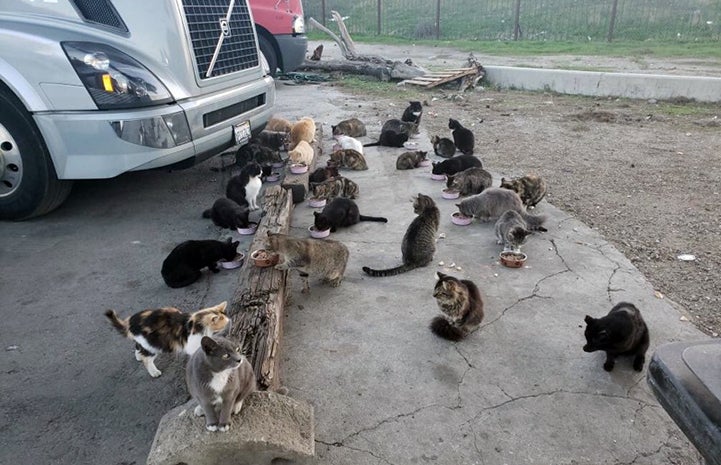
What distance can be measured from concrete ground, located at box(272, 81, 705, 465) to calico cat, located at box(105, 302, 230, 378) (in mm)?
669

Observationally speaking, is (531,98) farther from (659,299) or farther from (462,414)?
(462,414)

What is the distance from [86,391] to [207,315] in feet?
3.17

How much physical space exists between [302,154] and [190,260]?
118 inches

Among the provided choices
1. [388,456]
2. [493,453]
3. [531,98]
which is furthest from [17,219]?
[531,98]

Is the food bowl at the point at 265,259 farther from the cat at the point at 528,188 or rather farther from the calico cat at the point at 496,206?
the cat at the point at 528,188

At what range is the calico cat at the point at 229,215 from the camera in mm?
5582

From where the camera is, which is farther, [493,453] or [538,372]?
[538,372]

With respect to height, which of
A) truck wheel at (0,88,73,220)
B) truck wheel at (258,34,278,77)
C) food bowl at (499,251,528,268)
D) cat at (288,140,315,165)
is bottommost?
food bowl at (499,251,528,268)

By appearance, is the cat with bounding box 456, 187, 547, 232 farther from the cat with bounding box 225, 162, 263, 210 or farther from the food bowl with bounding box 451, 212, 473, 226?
the cat with bounding box 225, 162, 263, 210

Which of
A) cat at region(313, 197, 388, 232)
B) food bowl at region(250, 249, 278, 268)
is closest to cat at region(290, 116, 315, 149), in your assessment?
cat at region(313, 197, 388, 232)

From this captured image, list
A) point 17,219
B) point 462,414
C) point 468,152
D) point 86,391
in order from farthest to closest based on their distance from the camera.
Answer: point 468,152 → point 17,219 → point 86,391 → point 462,414

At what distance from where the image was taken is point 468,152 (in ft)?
27.0

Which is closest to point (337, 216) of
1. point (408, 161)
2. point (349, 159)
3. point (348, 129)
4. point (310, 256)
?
point (310, 256)

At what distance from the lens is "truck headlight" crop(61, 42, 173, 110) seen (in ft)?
16.4
